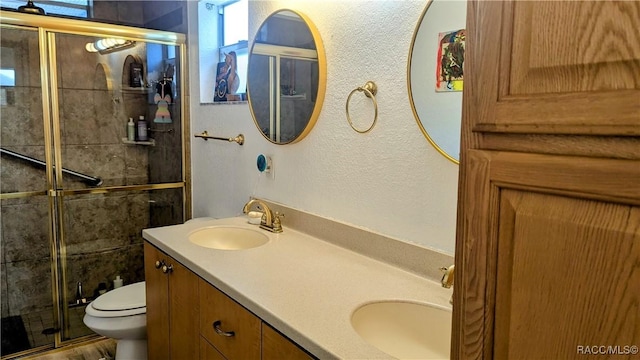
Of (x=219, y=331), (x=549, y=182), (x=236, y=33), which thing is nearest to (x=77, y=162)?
(x=236, y=33)

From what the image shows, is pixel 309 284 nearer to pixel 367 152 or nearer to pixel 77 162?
pixel 367 152

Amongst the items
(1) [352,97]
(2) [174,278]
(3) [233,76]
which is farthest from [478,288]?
(3) [233,76]

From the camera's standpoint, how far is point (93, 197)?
2.87m

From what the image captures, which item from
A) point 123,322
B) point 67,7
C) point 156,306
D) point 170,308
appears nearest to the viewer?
point 170,308

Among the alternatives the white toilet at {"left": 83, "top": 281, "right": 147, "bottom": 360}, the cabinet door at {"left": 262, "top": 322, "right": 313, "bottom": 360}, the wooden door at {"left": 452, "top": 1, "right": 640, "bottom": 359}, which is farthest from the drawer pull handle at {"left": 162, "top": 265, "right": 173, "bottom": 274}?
the wooden door at {"left": 452, "top": 1, "right": 640, "bottom": 359}

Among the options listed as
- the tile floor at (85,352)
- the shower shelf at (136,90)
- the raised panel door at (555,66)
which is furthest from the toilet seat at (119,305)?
the raised panel door at (555,66)

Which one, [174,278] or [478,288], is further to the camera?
[174,278]

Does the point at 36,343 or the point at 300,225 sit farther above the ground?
the point at 300,225

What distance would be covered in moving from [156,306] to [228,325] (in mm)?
726

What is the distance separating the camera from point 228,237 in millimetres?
2160

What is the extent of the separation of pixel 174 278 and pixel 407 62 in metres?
1.17

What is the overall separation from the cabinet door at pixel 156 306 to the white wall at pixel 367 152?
1.99 feet

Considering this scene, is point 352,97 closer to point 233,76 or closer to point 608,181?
point 233,76

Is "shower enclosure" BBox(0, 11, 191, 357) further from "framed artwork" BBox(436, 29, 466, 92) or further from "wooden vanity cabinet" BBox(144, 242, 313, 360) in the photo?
"framed artwork" BBox(436, 29, 466, 92)
